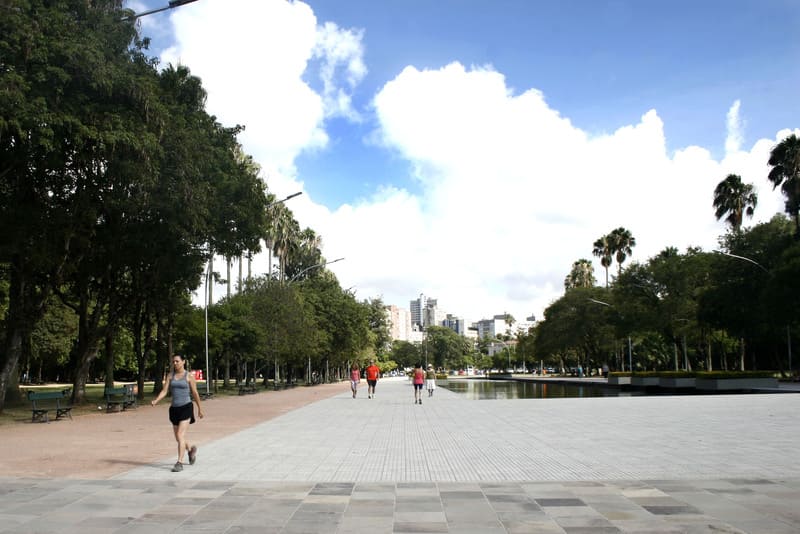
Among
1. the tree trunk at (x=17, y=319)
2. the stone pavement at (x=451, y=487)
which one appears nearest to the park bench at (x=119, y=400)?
the tree trunk at (x=17, y=319)

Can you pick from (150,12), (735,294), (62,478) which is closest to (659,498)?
(62,478)

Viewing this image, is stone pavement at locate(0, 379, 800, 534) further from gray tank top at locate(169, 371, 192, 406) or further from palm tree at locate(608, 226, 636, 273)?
palm tree at locate(608, 226, 636, 273)

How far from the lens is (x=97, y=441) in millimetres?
14938

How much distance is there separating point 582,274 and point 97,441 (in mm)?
83339

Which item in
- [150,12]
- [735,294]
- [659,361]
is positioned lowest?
[659,361]

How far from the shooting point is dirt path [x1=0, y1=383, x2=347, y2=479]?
1076cm

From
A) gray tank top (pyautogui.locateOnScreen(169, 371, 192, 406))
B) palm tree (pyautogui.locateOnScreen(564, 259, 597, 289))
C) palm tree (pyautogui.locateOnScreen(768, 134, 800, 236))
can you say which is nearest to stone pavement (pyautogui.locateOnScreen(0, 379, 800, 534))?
gray tank top (pyautogui.locateOnScreen(169, 371, 192, 406))

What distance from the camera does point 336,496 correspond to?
8.23 m

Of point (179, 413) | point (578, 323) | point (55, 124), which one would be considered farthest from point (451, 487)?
point (578, 323)

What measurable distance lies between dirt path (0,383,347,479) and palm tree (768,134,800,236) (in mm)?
32771

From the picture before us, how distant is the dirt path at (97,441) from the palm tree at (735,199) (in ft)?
125

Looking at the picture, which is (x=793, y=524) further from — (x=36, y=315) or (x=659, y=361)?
(x=659, y=361)

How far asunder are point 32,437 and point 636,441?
13.6 meters

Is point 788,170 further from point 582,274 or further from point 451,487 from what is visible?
point 582,274
